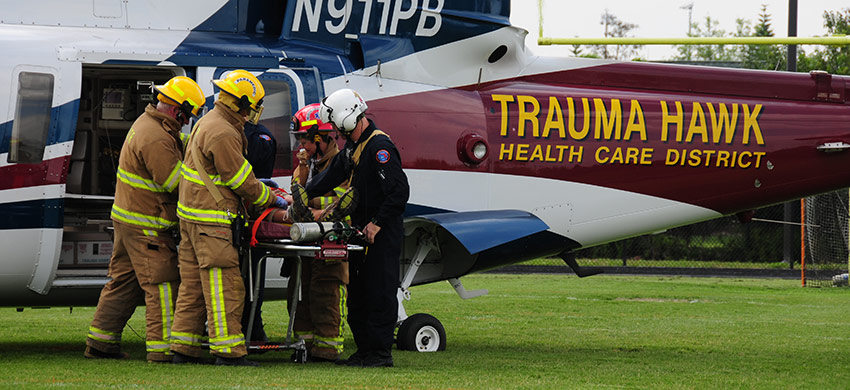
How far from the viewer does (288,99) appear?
9.62m

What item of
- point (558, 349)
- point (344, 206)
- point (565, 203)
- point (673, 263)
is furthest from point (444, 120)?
point (673, 263)

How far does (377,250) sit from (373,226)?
22 centimetres

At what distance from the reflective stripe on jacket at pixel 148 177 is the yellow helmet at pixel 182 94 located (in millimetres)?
137

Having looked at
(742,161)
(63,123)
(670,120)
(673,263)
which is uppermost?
(670,120)

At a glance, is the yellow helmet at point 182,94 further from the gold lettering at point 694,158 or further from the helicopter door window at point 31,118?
the gold lettering at point 694,158

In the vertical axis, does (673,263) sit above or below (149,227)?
below

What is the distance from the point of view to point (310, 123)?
29.6 feet

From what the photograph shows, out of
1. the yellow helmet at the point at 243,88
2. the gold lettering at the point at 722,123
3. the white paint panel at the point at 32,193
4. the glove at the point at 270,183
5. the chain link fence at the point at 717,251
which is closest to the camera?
the yellow helmet at the point at 243,88

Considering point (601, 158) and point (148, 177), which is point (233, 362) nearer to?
point (148, 177)

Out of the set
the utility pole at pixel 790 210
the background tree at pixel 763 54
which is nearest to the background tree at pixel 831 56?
the background tree at pixel 763 54

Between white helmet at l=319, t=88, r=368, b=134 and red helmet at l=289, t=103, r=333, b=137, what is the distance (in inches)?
20.9

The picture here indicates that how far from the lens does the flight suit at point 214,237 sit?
7.92 m

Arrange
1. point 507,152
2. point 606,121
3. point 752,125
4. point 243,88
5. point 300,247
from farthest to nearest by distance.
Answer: point 752,125 → point 606,121 → point 507,152 → point 243,88 → point 300,247

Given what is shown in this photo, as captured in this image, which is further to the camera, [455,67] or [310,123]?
[455,67]
